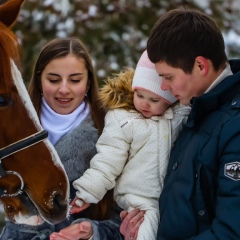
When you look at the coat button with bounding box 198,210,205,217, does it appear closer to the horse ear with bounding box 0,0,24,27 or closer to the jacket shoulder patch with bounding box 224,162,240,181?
the jacket shoulder patch with bounding box 224,162,240,181

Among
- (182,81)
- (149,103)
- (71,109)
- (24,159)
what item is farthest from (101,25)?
(182,81)

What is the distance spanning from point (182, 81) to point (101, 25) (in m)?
6.32

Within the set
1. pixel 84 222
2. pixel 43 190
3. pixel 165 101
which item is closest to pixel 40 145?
pixel 43 190

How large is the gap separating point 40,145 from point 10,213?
0.31m

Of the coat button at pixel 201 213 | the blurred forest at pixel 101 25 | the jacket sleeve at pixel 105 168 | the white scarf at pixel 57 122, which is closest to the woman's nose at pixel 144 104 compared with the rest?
the jacket sleeve at pixel 105 168

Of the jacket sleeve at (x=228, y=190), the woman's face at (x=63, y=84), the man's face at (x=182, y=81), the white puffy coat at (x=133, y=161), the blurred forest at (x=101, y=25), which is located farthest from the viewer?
the blurred forest at (x=101, y=25)

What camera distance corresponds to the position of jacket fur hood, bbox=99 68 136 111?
8.72ft

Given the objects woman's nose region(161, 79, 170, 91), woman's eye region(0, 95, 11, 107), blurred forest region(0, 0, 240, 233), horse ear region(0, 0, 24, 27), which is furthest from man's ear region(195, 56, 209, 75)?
blurred forest region(0, 0, 240, 233)

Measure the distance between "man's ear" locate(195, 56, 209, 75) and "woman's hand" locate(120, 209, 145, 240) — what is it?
61cm

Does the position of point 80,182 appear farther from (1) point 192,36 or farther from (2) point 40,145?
(1) point 192,36

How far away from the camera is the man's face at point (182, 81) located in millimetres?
2288

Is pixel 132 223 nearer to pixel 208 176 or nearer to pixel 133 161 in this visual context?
pixel 133 161

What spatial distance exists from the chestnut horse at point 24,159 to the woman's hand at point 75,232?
5cm

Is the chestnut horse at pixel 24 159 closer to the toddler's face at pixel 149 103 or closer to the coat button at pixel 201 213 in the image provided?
the toddler's face at pixel 149 103
